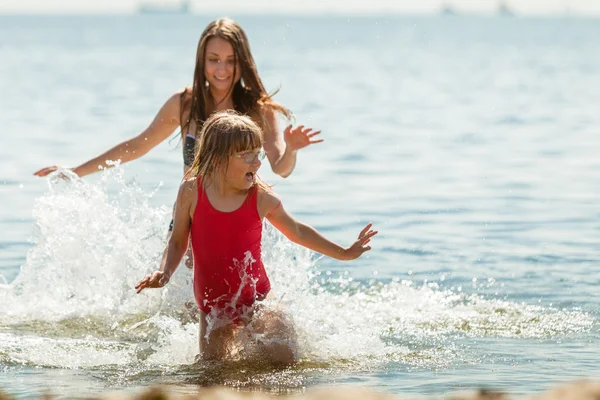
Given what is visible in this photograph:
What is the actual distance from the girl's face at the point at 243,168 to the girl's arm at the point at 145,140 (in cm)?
158

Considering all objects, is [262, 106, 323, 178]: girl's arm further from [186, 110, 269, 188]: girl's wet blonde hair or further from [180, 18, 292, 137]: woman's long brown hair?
[186, 110, 269, 188]: girl's wet blonde hair

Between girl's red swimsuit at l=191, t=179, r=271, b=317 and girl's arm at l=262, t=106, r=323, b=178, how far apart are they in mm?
855

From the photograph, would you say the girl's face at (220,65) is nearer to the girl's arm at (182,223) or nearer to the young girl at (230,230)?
the young girl at (230,230)

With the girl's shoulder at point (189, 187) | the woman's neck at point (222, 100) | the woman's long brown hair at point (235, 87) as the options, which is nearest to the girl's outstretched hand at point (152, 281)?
the girl's shoulder at point (189, 187)

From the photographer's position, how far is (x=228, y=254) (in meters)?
6.46

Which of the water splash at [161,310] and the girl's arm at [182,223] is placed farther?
the water splash at [161,310]

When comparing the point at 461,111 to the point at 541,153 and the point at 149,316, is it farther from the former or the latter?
the point at 149,316

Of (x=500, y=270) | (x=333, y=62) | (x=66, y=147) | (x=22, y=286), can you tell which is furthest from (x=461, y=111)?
(x=333, y=62)

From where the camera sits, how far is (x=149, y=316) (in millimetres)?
8266

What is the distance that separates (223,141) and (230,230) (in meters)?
0.50

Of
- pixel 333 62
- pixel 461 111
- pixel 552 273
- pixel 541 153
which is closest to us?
pixel 552 273

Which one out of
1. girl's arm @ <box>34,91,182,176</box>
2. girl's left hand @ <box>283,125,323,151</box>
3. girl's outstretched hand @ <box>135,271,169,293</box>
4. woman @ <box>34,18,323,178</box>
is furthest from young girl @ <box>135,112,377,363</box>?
girl's arm @ <box>34,91,182,176</box>

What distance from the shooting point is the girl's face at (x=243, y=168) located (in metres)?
6.37

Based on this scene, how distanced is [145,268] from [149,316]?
0.41m
